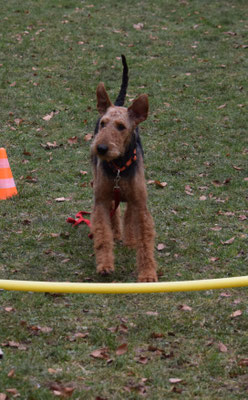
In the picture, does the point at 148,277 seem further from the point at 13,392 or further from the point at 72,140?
the point at 72,140

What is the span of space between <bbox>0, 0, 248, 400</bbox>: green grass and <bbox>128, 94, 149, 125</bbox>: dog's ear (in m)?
1.46

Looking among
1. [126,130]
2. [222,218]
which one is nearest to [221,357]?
[126,130]

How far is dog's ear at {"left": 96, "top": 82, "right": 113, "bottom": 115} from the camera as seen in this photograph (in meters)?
5.34

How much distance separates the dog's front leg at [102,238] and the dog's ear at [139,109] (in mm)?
858

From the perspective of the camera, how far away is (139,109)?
5227mm

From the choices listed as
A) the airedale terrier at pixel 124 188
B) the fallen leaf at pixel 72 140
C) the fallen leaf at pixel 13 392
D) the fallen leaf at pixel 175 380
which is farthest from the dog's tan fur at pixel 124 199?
the fallen leaf at pixel 72 140

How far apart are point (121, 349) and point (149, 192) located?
363 cm

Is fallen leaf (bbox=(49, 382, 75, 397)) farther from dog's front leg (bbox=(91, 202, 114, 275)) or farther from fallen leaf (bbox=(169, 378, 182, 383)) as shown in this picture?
dog's front leg (bbox=(91, 202, 114, 275))

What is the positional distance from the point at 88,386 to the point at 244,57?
10610mm

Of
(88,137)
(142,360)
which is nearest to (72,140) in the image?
(88,137)

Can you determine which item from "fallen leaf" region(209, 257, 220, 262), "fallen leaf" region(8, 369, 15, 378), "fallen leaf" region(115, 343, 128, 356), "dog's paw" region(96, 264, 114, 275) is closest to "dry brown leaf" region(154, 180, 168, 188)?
"fallen leaf" region(209, 257, 220, 262)

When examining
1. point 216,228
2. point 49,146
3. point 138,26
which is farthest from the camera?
point 138,26

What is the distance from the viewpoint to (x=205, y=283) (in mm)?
4066

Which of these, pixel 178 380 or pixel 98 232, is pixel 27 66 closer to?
pixel 98 232
